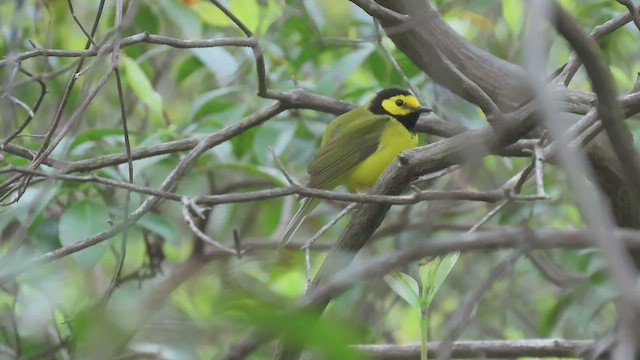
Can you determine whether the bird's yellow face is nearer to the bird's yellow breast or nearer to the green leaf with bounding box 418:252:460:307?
the bird's yellow breast

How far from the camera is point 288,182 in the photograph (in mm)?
2529

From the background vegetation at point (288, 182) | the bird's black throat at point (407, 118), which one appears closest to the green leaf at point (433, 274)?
the background vegetation at point (288, 182)

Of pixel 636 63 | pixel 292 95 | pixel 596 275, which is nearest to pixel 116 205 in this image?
pixel 292 95

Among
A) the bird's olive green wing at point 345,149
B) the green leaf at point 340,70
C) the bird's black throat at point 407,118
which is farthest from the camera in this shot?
the bird's black throat at point 407,118

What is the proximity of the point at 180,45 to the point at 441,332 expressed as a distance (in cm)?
278

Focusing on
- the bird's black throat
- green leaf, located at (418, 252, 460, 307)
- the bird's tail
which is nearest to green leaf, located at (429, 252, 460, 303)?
green leaf, located at (418, 252, 460, 307)

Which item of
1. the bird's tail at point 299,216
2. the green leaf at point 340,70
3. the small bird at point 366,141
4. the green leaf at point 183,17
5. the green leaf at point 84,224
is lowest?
the bird's tail at point 299,216

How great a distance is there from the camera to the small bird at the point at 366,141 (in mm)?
3963

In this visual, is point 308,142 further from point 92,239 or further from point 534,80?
point 534,80

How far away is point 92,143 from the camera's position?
3.26 metres

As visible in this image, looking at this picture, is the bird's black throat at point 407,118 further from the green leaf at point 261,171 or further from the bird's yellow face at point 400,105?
the green leaf at point 261,171

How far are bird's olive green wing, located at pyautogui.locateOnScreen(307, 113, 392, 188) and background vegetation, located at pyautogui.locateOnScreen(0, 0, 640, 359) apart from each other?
12 centimetres

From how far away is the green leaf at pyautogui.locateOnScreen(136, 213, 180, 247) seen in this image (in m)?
3.24

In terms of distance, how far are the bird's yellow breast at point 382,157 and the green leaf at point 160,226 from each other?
1.05m
